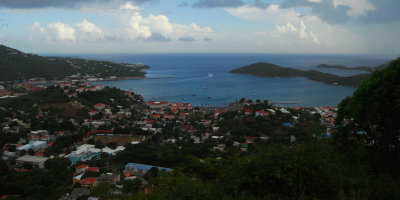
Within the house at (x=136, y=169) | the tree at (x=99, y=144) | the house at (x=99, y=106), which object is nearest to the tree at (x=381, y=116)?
the house at (x=136, y=169)

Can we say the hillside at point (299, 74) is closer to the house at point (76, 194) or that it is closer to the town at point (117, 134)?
the town at point (117, 134)

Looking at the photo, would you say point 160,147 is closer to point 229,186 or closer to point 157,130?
point 157,130

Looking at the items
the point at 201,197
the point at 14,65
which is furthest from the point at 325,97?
the point at 14,65

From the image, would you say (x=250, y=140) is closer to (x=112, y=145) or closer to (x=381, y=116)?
(x=112, y=145)

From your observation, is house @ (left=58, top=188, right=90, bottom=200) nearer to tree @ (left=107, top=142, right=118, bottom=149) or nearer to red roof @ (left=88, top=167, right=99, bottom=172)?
red roof @ (left=88, top=167, right=99, bottom=172)

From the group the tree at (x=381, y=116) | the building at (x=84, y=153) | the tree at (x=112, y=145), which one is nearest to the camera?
the tree at (x=381, y=116)

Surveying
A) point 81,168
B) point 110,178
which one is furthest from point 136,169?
point 81,168
